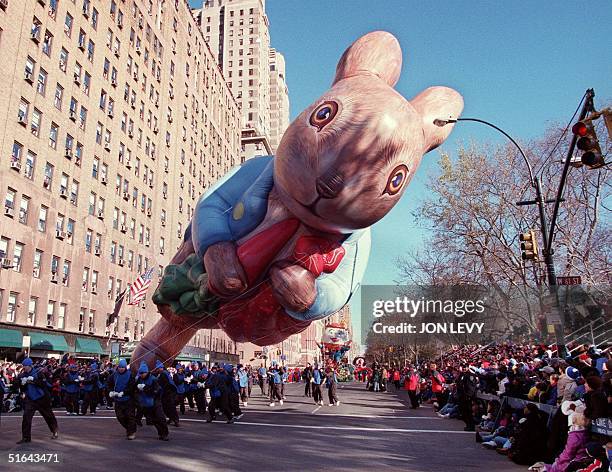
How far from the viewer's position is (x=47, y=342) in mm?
27391

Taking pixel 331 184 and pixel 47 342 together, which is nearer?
pixel 331 184

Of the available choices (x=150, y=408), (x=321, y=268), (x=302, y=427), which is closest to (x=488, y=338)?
(x=302, y=427)

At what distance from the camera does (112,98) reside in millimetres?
37156

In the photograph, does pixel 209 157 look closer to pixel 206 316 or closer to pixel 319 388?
pixel 319 388

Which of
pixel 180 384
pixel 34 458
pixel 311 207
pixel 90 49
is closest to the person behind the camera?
pixel 311 207

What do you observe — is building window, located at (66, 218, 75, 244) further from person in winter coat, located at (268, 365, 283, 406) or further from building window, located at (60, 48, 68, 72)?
Answer: person in winter coat, located at (268, 365, 283, 406)

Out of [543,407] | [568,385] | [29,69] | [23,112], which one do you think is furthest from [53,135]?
[568,385]

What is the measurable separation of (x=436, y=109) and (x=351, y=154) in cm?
167

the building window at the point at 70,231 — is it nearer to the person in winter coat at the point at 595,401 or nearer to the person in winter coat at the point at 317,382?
the person in winter coat at the point at 317,382

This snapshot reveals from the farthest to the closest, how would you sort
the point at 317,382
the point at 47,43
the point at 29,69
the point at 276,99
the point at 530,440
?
1. the point at 276,99
2. the point at 47,43
3. the point at 29,69
4. the point at 317,382
5. the point at 530,440

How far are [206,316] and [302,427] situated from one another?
563 centimetres

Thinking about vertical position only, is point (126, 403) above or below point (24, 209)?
below

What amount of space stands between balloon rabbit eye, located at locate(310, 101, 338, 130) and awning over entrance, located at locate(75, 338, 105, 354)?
2911cm

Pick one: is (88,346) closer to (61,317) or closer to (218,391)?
(61,317)
